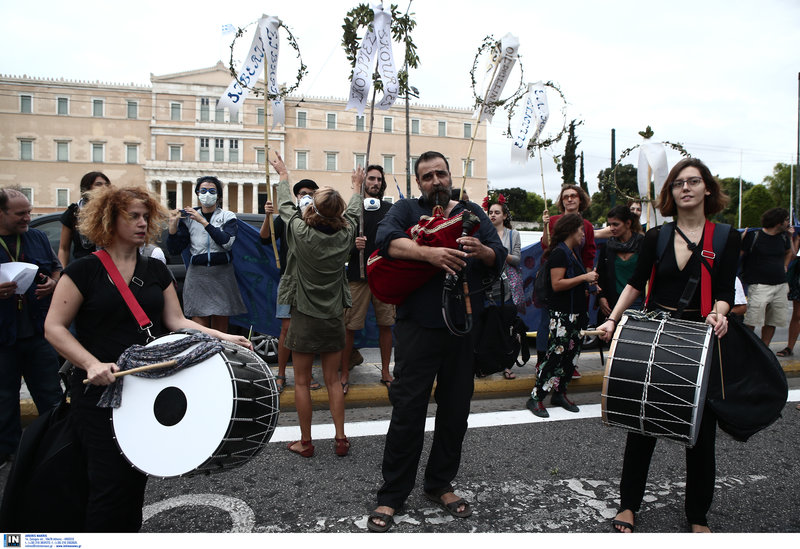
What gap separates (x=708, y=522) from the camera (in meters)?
3.03

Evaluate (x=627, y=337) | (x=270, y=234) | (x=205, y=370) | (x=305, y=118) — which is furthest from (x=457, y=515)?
(x=305, y=118)

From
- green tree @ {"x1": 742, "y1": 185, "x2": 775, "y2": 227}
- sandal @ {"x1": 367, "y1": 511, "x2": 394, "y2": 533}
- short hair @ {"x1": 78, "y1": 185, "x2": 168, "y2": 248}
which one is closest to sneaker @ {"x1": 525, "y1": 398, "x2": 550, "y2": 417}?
sandal @ {"x1": 367, "y1": 511, "x2": 394, "y2": 533}

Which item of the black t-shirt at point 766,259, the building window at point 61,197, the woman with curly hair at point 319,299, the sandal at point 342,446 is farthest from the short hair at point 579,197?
the building window at point 61,197

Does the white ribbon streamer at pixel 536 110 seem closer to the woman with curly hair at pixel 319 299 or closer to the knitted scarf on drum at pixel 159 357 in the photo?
the woman with curly hair at pixel 319 299

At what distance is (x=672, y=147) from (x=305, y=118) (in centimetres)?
5922

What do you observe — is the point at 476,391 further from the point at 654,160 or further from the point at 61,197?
the point at 61,197

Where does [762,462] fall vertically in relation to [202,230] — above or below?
below

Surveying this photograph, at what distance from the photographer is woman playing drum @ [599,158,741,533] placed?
2871 mm

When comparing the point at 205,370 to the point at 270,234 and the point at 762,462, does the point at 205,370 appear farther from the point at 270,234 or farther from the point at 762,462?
the point at 762,462

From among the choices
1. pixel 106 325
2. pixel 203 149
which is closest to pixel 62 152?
pixel 203 149

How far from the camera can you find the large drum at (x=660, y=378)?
2588 mm

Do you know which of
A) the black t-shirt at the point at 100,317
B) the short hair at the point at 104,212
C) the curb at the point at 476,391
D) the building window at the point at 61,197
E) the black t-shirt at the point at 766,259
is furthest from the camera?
the building window at the point at 61,197

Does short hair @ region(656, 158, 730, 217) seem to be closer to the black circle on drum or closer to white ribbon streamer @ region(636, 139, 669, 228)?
white ribbon streamer @ region(636, 139, 669, 228)

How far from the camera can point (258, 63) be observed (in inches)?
209
